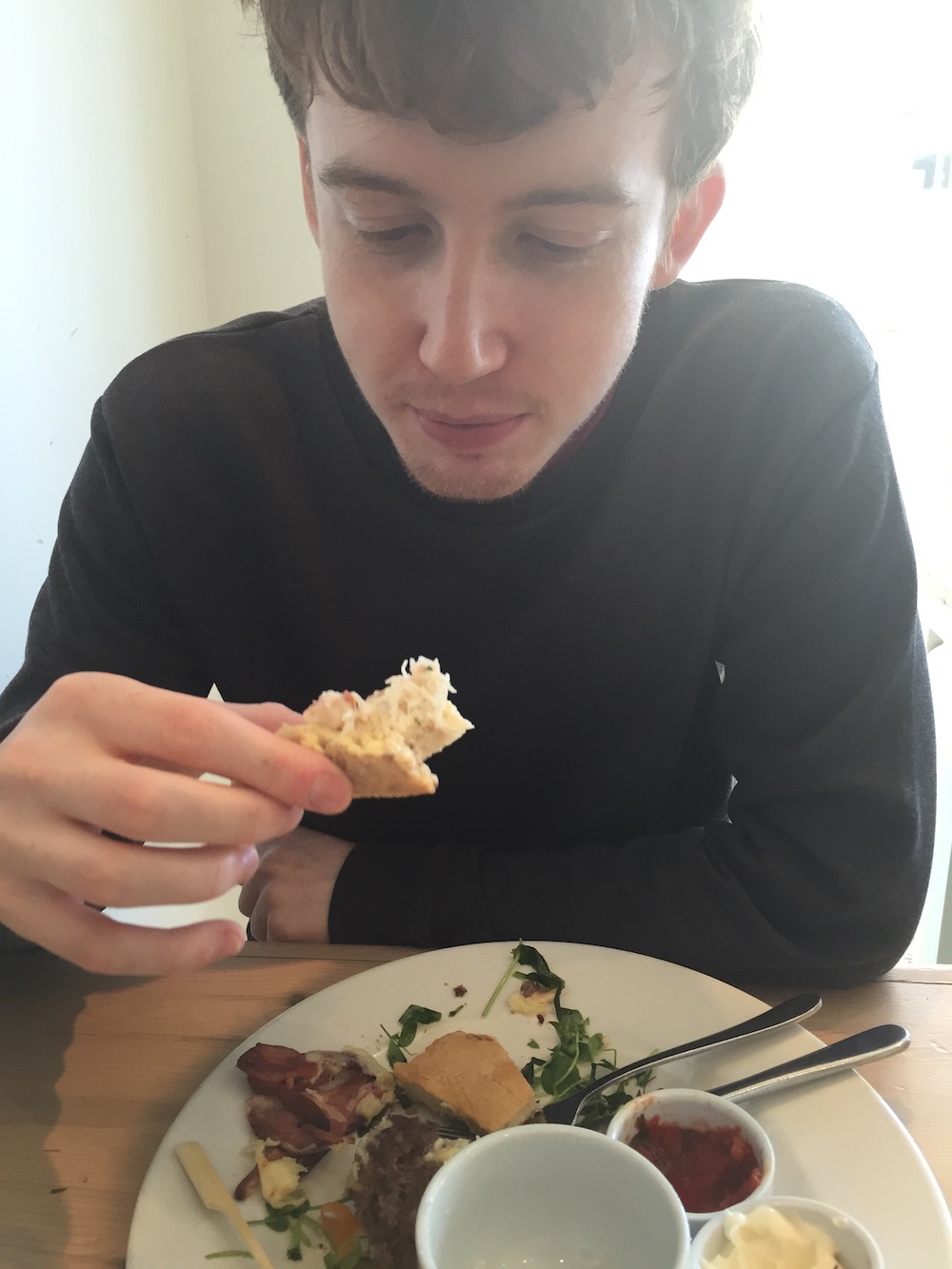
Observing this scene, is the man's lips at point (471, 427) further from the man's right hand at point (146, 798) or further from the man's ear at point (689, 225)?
the man's right hand at point (146, 798)

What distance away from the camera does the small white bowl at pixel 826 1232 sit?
649 millimetres

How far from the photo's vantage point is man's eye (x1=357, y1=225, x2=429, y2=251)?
950 millimetres

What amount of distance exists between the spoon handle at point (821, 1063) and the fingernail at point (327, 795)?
1.41 ft

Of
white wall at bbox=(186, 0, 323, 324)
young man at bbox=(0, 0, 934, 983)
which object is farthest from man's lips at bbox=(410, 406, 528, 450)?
white wall at bbox=(186, 0, 323, 324)

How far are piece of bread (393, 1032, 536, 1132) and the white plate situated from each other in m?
0.05

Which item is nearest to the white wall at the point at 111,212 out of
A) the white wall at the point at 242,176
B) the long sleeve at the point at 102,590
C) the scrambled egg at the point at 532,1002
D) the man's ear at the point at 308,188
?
the white wall at the point at 242,176

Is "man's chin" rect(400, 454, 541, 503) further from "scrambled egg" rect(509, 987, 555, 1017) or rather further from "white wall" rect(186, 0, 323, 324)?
"white wall" rect(186, 0, 323, 324)

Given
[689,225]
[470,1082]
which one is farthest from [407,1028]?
[689,225]

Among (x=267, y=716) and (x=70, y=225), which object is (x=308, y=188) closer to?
(x=267, y=716)

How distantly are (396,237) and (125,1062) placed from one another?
85 centimetres

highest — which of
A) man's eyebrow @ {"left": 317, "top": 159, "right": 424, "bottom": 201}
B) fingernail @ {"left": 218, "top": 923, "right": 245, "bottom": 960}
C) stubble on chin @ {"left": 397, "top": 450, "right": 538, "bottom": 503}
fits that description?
man's eyebrow @ {"left": 317, "top": 159, "right": 424, "bottom": 201}

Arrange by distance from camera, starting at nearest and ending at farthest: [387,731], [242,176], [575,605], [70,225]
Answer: [387,731] < [575,605] < [70,225] < [242,176]

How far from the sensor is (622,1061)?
0.88 m

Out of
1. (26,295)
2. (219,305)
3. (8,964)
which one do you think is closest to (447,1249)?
(8,964)
